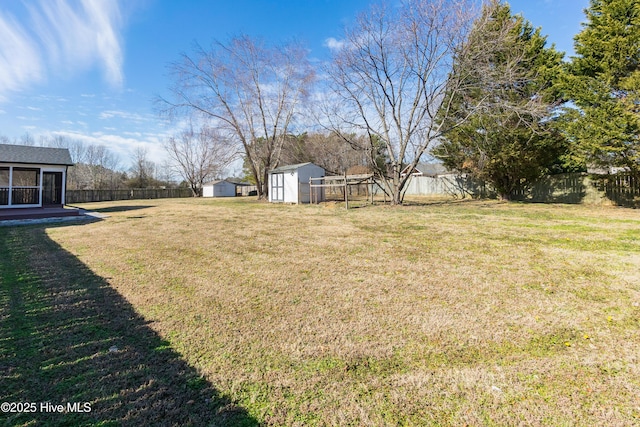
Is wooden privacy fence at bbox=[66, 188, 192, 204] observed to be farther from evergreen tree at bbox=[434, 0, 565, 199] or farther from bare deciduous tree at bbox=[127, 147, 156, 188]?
evergreen tree at bbox=[434, 0, 565, 199]

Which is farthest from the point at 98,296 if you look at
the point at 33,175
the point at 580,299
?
the point at 33,175

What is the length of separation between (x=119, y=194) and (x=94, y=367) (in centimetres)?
3519

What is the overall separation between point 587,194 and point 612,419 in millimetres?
17932

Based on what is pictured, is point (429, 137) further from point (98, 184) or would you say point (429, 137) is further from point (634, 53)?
point (98, 184)

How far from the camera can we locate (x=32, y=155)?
13.6 m

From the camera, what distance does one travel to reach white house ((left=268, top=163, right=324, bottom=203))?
18.8 metres

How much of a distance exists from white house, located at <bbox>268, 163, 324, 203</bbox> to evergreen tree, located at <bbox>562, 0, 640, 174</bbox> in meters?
13.1

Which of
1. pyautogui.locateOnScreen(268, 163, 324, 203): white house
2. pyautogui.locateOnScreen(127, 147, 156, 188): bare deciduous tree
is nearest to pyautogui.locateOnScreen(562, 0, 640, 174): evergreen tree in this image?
pyautogui.locateOnScreen(268, 163, 324, 203): white house

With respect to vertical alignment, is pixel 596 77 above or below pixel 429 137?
→ above

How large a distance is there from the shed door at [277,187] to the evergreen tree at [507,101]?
11.0 meters

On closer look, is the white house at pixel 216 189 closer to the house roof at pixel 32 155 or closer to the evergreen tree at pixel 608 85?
the house roof at pixel 32 155

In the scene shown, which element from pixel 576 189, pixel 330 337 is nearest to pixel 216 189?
pixel 576 189

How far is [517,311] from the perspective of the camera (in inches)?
116

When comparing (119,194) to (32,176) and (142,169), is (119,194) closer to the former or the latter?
(142,169)
